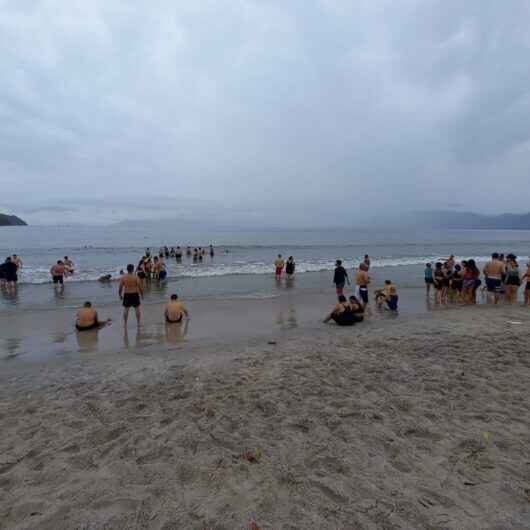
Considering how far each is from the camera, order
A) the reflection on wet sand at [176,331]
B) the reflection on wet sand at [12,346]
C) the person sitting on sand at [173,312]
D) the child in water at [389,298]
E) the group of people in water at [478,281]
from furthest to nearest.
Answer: the group of people in water at [478,281], the child in water at [389,298], the person sitting on sand at [173,312], the reflection on wet sand at [176,331], the reflection on wet sand at [12,346]

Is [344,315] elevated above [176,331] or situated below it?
above

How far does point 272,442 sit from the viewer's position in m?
3.62

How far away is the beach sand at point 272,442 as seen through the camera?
2715 millimetres

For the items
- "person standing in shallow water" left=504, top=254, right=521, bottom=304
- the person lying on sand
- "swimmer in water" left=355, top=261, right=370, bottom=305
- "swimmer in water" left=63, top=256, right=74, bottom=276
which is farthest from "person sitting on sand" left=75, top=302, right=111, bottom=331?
"person standing in shallow water" left=504, top=254, right=521, bottom=304

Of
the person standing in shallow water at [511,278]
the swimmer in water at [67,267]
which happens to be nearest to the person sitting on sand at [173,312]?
the person standing in shallow water at [511,278]

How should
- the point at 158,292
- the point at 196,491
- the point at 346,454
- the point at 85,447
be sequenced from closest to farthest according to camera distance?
the point at 196,491, the point at 346,454, the point at 85,447, the point at 158,292

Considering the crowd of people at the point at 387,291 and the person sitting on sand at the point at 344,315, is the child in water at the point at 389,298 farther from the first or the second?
the person sitting on sand at the point at 344,315

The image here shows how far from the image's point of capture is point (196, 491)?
116 inches

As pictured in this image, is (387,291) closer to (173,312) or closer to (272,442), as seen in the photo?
(173,312)

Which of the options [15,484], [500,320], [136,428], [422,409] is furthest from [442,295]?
[15,484]

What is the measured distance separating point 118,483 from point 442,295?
12.6 meters

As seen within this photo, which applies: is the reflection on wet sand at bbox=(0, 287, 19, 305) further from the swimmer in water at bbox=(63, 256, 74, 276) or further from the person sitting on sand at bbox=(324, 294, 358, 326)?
the person sitting on sand at bbox=(324, 294, 358, 326)

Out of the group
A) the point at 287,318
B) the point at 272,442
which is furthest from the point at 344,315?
the point at 272,442

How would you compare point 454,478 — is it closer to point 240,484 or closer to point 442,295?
point 240,484
